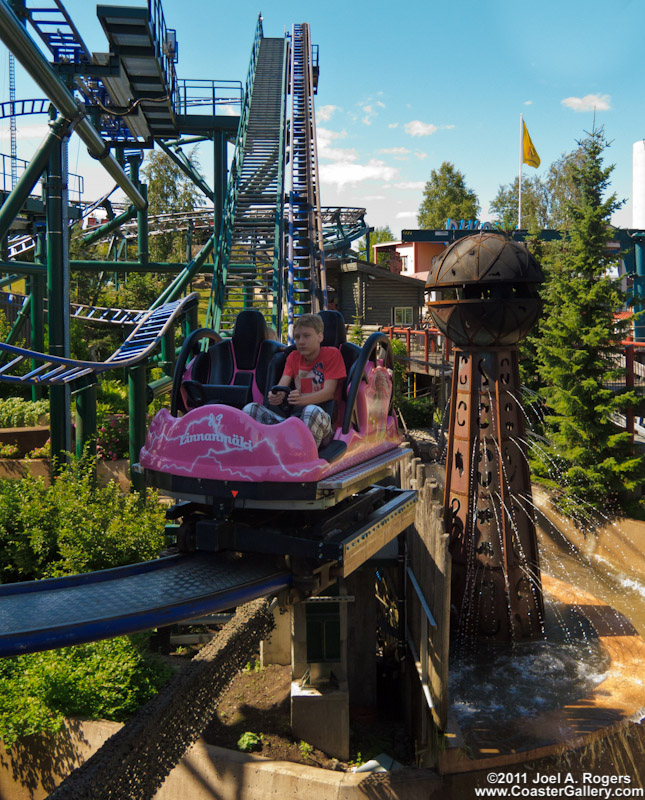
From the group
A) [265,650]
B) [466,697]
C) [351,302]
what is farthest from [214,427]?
[351,302]

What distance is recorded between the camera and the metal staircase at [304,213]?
12.1m

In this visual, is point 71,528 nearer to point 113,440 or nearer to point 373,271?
point 113,440

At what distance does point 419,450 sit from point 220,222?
6.17 meters

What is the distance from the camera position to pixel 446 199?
3959cm

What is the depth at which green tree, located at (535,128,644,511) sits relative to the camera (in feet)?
34.8

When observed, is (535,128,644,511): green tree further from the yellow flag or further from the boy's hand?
the yellow flag

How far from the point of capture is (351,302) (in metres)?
24.3

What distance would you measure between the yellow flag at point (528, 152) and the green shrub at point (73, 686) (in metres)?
21.6

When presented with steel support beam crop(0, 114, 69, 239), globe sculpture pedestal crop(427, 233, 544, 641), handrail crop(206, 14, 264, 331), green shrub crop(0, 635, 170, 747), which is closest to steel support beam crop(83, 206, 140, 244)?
handrail crop(206, 14, 264, 331)

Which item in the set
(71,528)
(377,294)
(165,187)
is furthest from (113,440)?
(165,187)

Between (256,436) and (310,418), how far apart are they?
38cm

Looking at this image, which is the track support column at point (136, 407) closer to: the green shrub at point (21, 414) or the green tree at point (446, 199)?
the green shrub at point (21, 414)

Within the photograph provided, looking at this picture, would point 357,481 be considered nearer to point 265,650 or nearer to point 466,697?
point 466,697

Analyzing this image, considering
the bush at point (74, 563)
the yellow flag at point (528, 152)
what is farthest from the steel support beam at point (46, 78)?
the yellow flag at point (528, 152)
